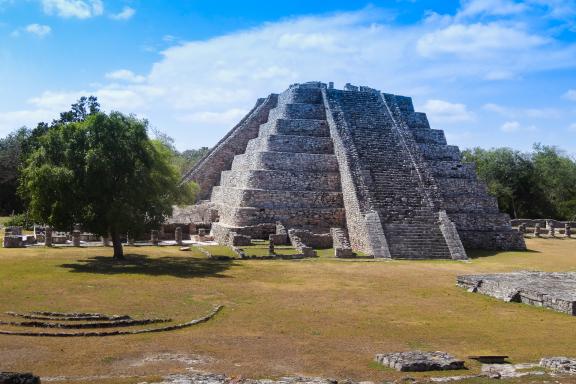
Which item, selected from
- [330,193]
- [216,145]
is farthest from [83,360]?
[216,145]

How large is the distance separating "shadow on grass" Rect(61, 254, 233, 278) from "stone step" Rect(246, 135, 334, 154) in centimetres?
1211

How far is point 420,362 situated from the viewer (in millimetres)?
9742

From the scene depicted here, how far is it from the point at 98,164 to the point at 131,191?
168 centimetres

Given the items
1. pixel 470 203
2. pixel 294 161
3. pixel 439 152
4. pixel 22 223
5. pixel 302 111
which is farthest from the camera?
pixel 22 223

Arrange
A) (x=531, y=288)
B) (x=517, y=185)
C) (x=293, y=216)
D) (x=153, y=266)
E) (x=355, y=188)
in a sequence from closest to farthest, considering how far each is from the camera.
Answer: (x=531, y=288)
(x=153, y=266)
(x=355, y=188)
(x=293, y=216)
(x=517, y=185)

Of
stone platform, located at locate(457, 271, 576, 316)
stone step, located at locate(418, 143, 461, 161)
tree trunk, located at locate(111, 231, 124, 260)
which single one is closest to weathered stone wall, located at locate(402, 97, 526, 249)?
stone step, located at locate(418, 143, 461, 161)

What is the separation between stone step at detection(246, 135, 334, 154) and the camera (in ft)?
117

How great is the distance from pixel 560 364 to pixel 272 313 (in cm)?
702

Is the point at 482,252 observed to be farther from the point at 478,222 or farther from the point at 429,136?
the point at 429,136

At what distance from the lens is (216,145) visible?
150 ft

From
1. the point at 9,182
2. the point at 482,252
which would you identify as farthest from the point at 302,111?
the point at 9,182

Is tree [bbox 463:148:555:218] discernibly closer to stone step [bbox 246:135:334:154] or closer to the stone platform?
stone step [bbox 246:135:334:154]

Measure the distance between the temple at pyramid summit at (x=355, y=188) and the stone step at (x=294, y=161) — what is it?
6 cm

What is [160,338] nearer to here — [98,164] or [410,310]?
[410,310]
